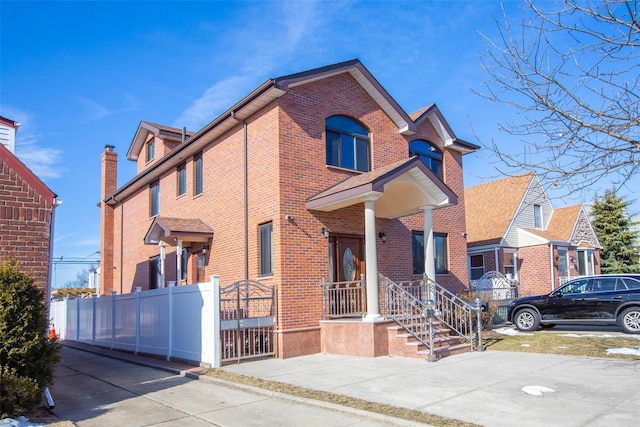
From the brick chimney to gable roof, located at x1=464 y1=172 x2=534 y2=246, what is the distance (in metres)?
17.6

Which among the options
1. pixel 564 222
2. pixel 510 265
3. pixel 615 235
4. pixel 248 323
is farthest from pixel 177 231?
pixel 615 235

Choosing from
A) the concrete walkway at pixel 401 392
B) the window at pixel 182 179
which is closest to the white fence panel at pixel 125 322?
the concrete walkway at pixel 401 392

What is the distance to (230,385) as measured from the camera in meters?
9.40

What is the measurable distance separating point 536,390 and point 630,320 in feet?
27.2

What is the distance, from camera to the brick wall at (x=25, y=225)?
313 inches

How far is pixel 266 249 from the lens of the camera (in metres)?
13.7

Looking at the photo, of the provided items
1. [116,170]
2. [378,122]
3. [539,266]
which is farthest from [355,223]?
[116,170]

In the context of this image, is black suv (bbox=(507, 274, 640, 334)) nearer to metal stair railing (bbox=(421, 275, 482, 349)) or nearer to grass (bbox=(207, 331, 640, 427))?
grass (bbox=(207, 331, 640, 427))

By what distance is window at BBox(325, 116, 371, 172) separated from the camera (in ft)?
48.4

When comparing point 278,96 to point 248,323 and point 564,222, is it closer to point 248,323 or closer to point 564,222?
point 248,323

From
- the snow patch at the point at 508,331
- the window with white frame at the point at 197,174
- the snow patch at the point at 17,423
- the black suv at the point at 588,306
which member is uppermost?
the window with white frame at the point at 197,174

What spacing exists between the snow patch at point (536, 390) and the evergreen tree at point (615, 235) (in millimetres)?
28340

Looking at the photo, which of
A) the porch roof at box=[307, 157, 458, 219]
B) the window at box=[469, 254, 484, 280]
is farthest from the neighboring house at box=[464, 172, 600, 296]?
the porch roof at box=[307, 157, 458, 219]

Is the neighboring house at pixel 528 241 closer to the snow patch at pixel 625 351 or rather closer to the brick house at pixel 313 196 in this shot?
the brick house at pixel 313 196
